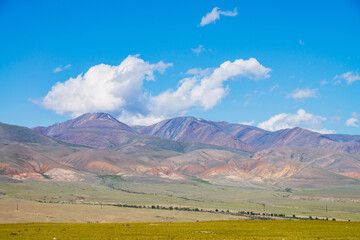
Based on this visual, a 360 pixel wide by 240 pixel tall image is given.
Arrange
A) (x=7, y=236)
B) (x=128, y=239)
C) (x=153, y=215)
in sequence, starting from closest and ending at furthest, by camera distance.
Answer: (x=128, y=239) → (x=7, y=236) → (x=153, y=215)

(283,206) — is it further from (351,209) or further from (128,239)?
(128,239)

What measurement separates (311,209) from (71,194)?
107m

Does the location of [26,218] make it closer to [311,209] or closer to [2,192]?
[2,192]

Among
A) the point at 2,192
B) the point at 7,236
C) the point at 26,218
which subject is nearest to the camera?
the point at 7,236

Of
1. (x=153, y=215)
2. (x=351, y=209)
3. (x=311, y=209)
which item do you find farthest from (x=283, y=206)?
(x=153, y=215)

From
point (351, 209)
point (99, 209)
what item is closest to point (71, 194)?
point (99, 209)

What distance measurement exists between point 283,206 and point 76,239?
138m

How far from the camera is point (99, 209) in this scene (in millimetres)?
132625

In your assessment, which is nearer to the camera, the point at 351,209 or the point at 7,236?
the point at 7,236

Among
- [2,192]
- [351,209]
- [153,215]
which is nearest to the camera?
[153,215]

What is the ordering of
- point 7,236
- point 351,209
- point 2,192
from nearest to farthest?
point 7,236 < point 351,209 < point 2,192

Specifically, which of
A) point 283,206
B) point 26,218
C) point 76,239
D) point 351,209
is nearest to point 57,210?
point 26,218

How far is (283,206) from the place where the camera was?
170625 millimetres

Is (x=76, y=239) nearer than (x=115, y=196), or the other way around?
(x=76, y=239)
